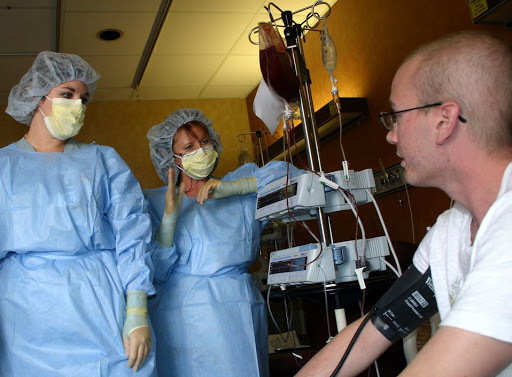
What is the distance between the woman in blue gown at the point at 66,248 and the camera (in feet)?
5.54

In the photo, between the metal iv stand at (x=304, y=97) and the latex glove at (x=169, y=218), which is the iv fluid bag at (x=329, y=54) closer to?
the metal iv stand at (x=304, y=97)

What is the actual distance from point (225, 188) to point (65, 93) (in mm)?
705

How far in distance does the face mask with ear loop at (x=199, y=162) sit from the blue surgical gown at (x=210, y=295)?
13 cm

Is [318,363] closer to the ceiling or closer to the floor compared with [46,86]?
closer to the floor

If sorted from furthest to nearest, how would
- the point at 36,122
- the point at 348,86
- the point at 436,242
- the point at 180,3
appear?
the point at 348,86, the point at 180,3, the point at 36,122, the point at 436,242

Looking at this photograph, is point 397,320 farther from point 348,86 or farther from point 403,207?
point 348,86

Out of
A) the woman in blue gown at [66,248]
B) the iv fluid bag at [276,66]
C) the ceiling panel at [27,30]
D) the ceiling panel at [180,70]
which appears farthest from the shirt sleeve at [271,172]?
the ceiling panel at [180,70]

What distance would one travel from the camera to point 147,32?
397 cm

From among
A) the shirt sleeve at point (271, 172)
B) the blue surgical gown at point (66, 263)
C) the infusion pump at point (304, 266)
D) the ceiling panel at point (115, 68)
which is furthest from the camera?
the ceiling panel at point (115, 68)

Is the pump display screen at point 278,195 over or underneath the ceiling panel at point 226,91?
underneath

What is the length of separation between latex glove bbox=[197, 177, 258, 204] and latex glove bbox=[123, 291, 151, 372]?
518 mm

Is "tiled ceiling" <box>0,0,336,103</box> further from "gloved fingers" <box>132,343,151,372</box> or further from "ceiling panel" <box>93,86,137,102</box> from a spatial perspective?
"gloved fingers" <box>132,343,151,372</box>

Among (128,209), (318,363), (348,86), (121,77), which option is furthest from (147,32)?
(318,363)

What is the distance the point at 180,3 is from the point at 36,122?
6.34 feet
